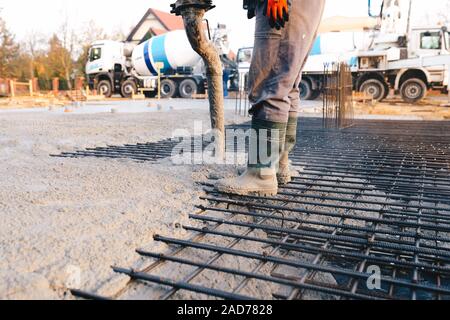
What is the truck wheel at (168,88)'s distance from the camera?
19.7 metres

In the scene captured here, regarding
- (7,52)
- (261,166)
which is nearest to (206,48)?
(261,166)

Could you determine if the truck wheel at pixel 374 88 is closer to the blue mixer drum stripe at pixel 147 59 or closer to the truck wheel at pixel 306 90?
the truck wheel at pixel 306 90

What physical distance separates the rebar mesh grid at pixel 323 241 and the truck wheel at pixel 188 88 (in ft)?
53.6

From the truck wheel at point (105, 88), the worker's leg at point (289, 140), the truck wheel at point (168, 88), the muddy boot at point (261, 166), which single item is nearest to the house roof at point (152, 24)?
the truck wheel at point (105, 88)

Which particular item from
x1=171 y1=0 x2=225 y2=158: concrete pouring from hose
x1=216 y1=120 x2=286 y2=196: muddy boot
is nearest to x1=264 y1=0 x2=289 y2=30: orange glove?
x1=216 y1=120 x2=286 y2=196: muddy boot

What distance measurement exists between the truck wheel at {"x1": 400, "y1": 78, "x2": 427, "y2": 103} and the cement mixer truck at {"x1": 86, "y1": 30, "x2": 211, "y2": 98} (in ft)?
29.4

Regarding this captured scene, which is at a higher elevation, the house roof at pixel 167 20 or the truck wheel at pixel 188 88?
the house roof at pixel 167 20

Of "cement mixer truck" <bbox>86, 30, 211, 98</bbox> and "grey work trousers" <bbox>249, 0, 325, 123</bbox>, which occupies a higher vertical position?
"cement mixer truck" <bbox>86, 30, 211, 98</bbox>

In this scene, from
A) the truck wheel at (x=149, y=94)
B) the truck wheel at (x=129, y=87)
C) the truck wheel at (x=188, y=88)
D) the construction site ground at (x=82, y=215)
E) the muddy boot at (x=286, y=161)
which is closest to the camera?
the construction site ground at (x=82, y=215)

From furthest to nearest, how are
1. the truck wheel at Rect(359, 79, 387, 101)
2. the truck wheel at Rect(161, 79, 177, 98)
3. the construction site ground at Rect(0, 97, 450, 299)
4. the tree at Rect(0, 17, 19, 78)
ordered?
the tree at Rect(0, 17, 19, 78), the truck wheel at Rect(161, 79, 177, 98), the truck wheel at Rect(359, 79, 387, 101), the construction site ground at Rect(0, 97, 450, 299)

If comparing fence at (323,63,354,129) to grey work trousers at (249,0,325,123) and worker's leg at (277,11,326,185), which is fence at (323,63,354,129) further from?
grey work trousers at (249,0,325,123)

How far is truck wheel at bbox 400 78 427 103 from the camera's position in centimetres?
1434

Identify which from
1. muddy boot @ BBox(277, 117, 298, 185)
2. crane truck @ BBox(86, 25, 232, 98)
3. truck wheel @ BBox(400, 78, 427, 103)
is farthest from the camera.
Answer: crane truck @ BBox(86, 25, 232, 98)

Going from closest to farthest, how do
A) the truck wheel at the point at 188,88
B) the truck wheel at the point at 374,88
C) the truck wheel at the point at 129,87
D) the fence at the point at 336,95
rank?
the fence at the point at 336,95 → the truck wheel at the point at 374,88 → the truck wheel at the point at 188,88 → the truck wheel at the point at 129,87
